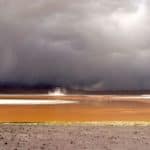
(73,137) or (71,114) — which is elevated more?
(71,114)

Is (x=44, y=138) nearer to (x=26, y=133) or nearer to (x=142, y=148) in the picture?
(x=26, y=133)

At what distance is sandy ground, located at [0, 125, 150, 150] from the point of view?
2412 cm

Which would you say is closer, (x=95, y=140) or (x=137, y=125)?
(x=95, y=140)

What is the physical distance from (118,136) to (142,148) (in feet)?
8.36

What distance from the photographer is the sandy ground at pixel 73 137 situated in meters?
24.1

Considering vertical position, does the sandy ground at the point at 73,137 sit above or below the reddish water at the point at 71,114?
below

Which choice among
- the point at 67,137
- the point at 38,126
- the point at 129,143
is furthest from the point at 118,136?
the point at 38,126

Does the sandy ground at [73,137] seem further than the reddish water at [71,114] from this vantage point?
No

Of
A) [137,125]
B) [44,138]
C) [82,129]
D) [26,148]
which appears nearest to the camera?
[26,148]

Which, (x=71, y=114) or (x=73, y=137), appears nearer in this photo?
(x=73, y=137)

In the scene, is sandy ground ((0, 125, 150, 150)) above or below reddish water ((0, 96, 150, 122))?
below

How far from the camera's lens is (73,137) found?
25.7 metres

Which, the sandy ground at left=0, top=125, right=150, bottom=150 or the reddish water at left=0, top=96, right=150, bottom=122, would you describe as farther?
the reddish water at left=0, top=96, right=150, bottom=122

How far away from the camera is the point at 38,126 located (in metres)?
28.4
